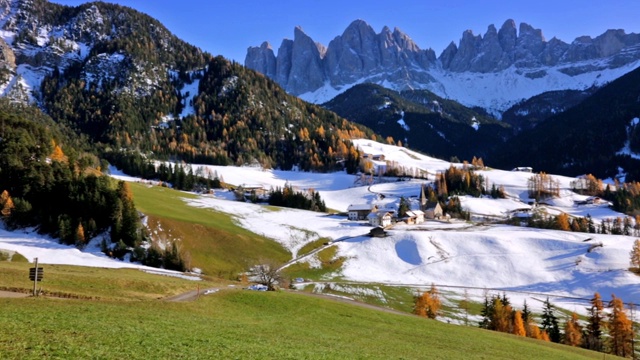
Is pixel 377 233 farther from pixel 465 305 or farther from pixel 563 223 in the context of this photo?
pixel 563 223

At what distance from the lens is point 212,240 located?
385ft

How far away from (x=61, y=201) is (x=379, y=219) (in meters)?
100

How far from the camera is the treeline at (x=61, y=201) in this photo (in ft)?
344

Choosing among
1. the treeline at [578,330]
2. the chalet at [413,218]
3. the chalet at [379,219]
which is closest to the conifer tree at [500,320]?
the treeline at [578,330]

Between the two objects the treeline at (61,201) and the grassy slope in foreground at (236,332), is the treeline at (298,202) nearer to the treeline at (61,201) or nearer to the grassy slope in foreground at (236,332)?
the treeline at (61,201)

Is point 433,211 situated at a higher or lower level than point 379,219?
higher

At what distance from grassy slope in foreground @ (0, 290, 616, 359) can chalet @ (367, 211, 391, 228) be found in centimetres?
10838

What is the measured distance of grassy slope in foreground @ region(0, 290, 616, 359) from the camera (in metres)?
25.6

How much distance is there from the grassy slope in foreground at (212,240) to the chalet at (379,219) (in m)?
50.2

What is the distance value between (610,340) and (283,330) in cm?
6338

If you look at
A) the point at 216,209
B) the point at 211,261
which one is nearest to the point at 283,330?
the point at 211,261

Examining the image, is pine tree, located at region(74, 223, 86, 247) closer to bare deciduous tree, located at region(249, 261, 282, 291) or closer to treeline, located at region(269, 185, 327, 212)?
bare deciduous tree, located at region(249, 261, 282, 291)

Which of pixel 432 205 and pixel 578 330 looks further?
pixel 432 205

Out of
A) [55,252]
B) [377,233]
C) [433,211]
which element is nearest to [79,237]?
[55,252]
